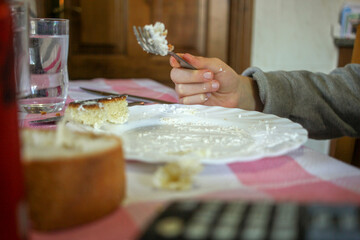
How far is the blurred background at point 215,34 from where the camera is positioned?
2.69m

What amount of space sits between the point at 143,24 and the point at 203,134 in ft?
7.24

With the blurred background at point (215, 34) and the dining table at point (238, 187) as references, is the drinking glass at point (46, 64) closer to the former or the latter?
the dining table at point (238, 187)

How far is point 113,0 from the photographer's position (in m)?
2.65

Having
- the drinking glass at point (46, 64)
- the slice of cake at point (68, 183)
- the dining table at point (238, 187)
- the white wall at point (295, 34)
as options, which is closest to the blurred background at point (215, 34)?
the white wall at point (295, 34)

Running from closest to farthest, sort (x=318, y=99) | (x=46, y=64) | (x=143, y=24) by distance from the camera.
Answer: (x=46, y=64), (x=318, y=99), (x=143, y=24)

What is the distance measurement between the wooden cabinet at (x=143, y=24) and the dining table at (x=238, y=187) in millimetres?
2307

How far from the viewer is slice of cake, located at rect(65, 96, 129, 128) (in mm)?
692

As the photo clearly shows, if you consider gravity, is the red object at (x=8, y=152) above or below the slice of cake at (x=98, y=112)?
above

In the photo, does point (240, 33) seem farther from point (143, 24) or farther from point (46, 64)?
point (46, 64)

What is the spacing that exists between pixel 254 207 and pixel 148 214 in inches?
4.6

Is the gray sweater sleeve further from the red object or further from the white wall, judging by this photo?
the white wall

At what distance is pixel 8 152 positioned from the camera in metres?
0.28

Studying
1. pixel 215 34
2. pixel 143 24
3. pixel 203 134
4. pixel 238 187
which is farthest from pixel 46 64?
pixel 215 34

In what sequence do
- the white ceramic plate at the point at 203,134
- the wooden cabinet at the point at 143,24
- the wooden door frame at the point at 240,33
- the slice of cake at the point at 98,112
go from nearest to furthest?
the white ceramic plate at the point at 203,134, the slice of cake at the point at 98,112, the wooden cabinet at the point at 143,24, the wooden door frame at the point at 240,33
